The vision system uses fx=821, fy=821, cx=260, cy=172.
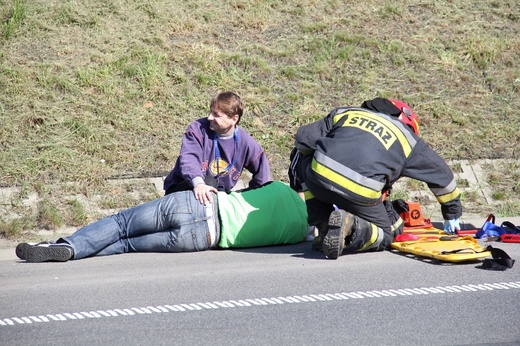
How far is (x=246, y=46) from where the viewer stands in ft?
33.4

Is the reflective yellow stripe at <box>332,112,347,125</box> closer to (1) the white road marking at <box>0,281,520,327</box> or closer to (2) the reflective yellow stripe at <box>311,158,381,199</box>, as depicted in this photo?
(2) the reflective yellow stripe at <box>311,158,381,199</box>

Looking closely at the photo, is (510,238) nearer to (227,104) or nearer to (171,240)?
(227,104)

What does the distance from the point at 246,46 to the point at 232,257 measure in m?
4.75

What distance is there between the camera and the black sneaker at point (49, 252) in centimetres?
566

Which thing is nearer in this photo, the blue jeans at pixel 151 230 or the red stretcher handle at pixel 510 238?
the blue jeans at pixel 151 230

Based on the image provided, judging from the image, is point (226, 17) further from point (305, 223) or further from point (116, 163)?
point (305, 223)

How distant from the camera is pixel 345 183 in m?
5.55

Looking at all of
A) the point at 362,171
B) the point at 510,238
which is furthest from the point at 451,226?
the point at 362,171

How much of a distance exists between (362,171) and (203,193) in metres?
1.21

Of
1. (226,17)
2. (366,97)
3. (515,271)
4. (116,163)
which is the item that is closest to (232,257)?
(515,271)

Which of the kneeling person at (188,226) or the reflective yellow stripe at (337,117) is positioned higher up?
the reflective yellow stripe at (337,117)

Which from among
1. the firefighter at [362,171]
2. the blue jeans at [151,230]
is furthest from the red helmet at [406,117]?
the blue jeans at [151,230]

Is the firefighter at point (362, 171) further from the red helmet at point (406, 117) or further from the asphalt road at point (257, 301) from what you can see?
the asphalt road at point (257, 301)

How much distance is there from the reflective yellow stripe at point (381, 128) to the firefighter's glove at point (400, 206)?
30.5 inches
